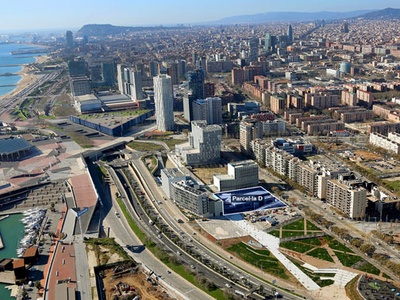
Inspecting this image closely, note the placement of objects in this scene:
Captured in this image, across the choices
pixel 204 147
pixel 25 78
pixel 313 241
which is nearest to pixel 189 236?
pixel 313 241

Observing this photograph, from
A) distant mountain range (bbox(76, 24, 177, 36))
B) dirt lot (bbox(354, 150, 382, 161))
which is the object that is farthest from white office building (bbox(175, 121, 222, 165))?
distant mountain range (bbox(76, 24, 177, 36))

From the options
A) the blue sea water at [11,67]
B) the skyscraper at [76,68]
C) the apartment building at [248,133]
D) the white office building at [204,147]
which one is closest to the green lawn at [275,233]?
the white office building at [204,147]

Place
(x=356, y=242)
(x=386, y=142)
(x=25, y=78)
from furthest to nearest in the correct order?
(x=25, y=78) → (x=386, y=142) → (x=356, y=242)

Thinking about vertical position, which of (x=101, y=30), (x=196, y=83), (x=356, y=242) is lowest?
(x=356, y=242)

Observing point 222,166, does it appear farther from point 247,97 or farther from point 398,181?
point 247,97

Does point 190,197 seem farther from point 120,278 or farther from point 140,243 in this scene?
point 120,278

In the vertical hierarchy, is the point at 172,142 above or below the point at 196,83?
below

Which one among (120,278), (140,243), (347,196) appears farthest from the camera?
(347,196)

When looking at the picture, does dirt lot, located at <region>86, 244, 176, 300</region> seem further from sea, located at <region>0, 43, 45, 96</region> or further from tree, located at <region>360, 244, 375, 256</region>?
sea, located at <region>0, 43, 45, 96</region>
